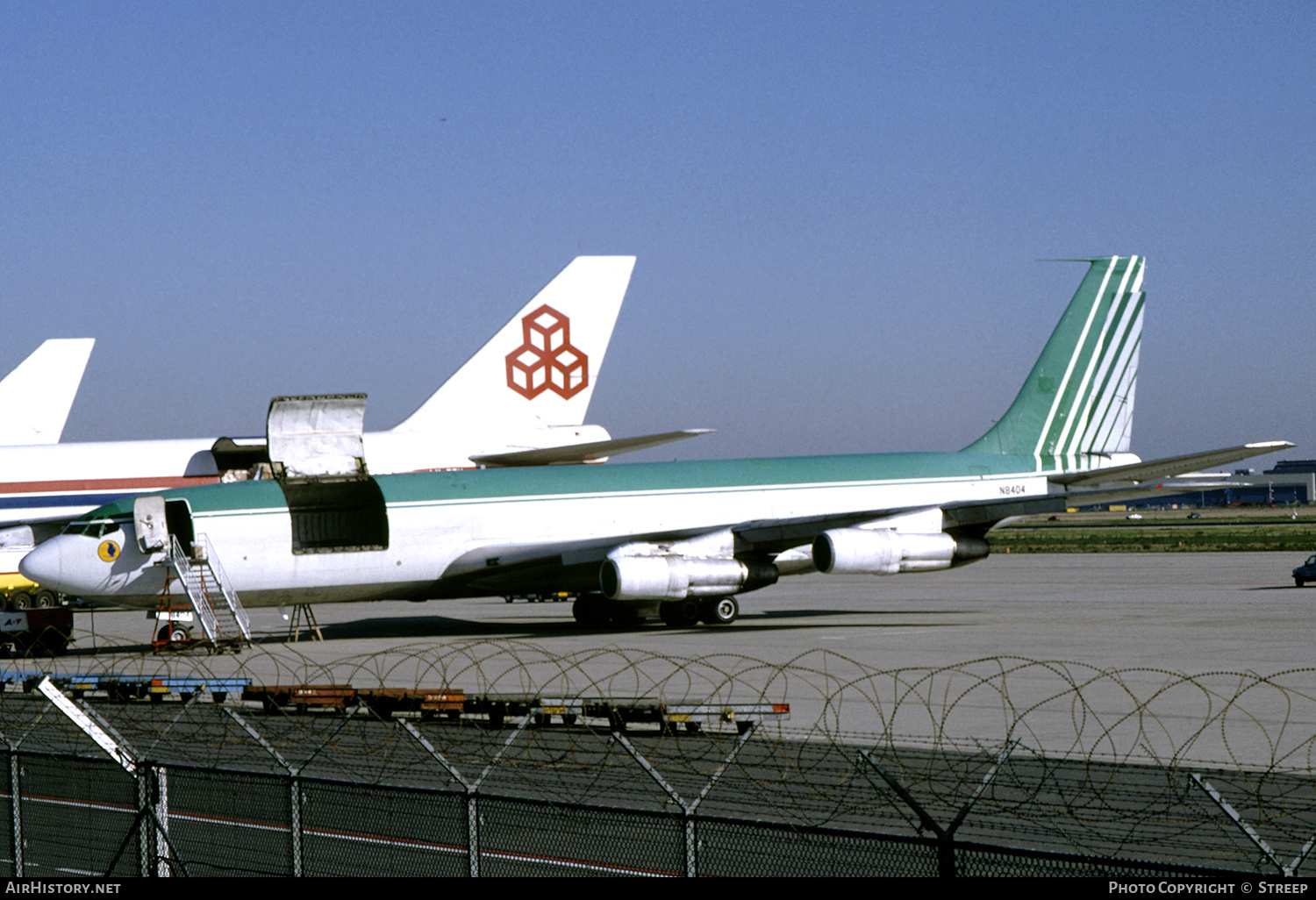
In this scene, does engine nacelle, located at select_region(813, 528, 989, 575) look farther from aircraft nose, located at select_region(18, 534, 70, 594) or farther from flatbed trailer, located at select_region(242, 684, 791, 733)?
aircraft nose, located at select_region(18, 534, 70, 594)

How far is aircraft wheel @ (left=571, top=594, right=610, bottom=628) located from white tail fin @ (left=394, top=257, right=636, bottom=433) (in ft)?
41.1

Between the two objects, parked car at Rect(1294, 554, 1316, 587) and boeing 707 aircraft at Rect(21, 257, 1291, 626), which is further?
parked car at Rect(1294, 554, 1316, 587)

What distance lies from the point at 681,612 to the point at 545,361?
16.2m

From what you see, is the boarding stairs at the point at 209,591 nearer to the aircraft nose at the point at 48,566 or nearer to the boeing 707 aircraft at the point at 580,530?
the boeing 707 aircraft at the point at 580,530

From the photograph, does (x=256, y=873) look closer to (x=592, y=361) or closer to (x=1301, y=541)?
(x=592, y=361)

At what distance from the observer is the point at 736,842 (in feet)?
39.4

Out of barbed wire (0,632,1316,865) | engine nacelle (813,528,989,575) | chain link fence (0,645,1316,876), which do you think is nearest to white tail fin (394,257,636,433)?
engine nacelle (813,528,989,575)

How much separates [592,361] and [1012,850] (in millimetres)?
45649

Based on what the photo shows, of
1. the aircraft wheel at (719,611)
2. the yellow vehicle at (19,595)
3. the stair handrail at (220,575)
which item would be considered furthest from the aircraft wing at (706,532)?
the yellow vehicle at (19,595)

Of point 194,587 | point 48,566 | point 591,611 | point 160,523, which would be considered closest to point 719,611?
point 591,611

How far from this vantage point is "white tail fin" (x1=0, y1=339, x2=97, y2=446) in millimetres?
60281

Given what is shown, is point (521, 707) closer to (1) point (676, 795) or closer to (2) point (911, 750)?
(2) point (911, 750)

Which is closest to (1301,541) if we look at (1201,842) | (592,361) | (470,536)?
(592,361)

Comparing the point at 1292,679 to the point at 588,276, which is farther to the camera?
the point at 588,276
